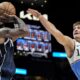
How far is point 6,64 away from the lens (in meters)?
4.32

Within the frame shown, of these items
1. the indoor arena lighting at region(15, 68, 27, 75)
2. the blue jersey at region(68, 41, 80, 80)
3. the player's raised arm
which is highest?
the player's raised arm

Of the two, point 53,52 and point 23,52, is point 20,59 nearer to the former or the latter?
point 23,52

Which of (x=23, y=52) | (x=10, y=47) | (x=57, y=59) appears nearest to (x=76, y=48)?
(x=10, y=47)

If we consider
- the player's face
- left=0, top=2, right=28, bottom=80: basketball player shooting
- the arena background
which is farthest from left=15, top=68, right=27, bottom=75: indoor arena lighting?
left=0, top=2, right=28, bottom=80: basketball player shooting

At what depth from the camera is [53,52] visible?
1576 cm

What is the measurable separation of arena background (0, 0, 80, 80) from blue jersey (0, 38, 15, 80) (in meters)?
10.7

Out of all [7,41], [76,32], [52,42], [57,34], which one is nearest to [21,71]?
[52,42]

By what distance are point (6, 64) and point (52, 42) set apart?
38.2 ft

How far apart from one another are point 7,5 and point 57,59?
1204 centimetres

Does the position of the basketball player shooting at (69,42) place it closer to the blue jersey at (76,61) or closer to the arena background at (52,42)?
the blue jersey at (76,61)

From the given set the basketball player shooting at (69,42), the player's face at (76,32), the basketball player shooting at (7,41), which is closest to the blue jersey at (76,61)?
the basketball player shooting at (69,42)

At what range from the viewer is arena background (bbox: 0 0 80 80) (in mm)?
15391

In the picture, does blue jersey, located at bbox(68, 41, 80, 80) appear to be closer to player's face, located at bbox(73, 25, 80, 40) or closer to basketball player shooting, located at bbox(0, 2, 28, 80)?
player's face, located at bbox(73, 25, 80, 40)

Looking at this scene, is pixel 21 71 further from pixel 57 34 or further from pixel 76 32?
pixel 57 34
